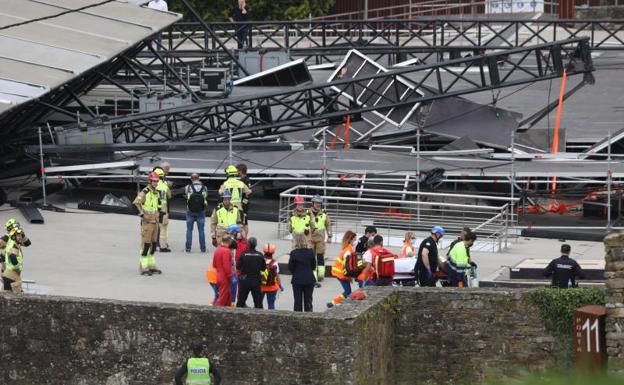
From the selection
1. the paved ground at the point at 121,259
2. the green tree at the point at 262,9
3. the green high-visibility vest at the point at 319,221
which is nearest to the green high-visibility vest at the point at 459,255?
the paved ground at the point at 121,259

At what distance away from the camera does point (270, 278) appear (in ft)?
66.7

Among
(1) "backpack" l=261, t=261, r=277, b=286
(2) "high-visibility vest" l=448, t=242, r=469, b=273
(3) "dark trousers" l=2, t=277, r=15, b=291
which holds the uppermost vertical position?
(2) "high-visibility vest" l=448, t=242, r=469, b=273

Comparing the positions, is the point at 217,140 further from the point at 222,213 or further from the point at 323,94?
the point at 222,213

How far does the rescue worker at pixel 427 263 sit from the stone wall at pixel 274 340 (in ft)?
6.58

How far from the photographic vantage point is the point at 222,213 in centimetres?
2300

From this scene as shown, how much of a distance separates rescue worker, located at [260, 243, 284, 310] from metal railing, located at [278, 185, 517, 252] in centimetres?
578

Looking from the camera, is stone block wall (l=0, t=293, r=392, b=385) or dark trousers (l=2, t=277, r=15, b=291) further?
dark trousers (l=2, t=277, r=15, b=291)

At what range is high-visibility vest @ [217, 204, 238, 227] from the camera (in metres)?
22.9

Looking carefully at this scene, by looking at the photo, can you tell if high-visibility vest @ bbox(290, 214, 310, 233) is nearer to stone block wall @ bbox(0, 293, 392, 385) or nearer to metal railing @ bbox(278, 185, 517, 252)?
stone block wall @ bbox(0, 293, 392, 385)

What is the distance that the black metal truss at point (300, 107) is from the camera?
31.6 m

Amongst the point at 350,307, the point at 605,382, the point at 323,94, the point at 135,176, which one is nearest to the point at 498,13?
the point at 323,94

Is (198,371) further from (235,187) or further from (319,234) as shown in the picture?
(235,187)

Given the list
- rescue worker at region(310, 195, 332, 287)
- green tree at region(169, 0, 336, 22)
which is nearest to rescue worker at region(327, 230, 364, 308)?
rescue worker at region(310, 195, 332, 287)

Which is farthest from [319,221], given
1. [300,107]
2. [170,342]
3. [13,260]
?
[300,107]
